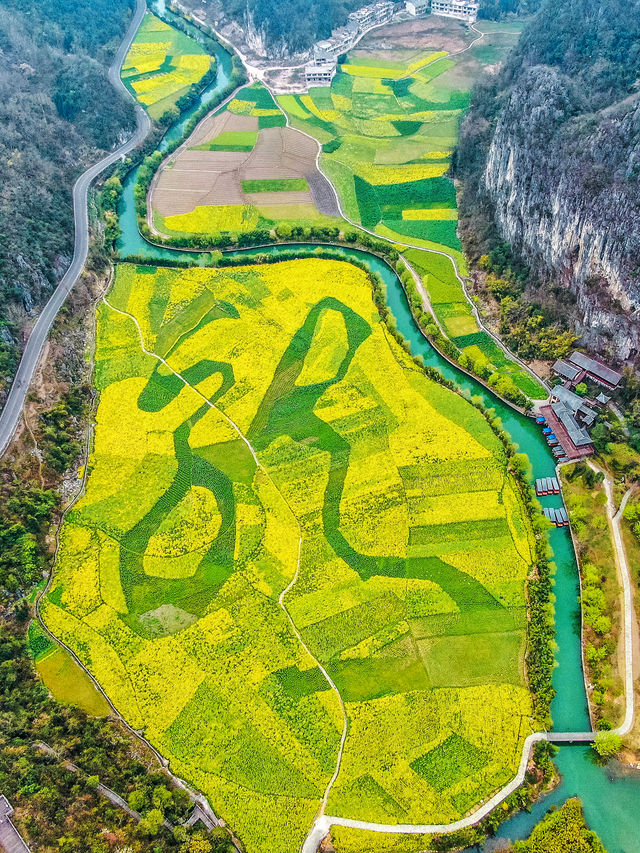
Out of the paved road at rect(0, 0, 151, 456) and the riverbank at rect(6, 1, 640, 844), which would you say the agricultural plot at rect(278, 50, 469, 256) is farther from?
the paved road at rect(0, 0, 151, 456)

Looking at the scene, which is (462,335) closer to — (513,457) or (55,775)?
(513,457)

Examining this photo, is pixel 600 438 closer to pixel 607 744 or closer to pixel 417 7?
pixel 607 744

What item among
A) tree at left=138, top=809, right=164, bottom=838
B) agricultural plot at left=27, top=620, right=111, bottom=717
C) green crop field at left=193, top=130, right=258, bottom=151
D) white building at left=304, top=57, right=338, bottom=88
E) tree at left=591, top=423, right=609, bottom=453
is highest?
white building at left=304, top=57, right=338, bottom=88

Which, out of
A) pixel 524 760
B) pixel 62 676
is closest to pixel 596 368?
pixel 524 760

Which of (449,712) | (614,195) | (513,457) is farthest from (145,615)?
(614,195)

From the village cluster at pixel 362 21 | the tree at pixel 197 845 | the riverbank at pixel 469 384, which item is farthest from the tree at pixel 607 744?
the village cluster at pixel 362 21

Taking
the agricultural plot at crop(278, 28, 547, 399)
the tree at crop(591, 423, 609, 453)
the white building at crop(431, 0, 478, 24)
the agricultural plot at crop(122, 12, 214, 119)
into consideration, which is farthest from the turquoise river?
the white building at crop(431, 0, 478, 24)

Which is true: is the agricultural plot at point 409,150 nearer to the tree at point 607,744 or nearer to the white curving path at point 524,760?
the white curving path at point 524,760
